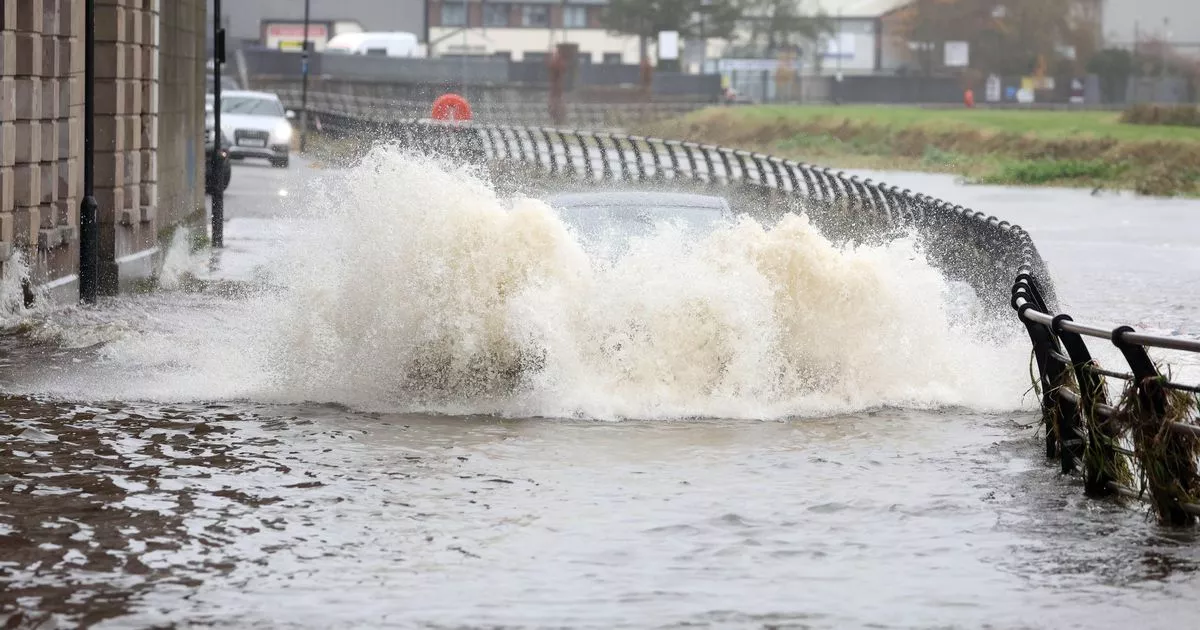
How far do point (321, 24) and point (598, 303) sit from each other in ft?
373

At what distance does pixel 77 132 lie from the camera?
21875mm

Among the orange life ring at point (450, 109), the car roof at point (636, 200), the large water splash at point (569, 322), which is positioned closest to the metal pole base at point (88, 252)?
the large water splash at point (569, 322)

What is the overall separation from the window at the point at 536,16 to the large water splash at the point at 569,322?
131605mm

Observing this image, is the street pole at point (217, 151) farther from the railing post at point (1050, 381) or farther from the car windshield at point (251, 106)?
the car windshield at point (251, 106)

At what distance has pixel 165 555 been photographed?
8.62m

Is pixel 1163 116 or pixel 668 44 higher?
pixel 668 44

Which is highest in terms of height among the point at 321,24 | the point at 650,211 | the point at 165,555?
the point at 321,24

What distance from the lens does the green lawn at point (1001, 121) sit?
82188 mm

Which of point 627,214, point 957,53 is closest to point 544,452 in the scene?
point 627,214

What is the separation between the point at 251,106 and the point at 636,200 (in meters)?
36.1

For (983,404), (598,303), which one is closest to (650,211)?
(598,303)

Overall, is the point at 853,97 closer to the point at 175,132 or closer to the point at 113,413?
the point at 175,132

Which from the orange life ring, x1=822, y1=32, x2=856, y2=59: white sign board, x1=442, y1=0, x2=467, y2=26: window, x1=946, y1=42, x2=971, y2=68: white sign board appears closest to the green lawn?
x1=946, y1=42, x2=971, y2=68: white sign board

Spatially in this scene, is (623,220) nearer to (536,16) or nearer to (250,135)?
(250,135)
